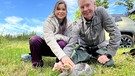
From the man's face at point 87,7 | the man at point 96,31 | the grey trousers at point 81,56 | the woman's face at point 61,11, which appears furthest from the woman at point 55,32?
the grey trousers at point 81,56

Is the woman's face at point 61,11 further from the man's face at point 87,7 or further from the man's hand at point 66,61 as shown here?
the man's hand at point 66,61

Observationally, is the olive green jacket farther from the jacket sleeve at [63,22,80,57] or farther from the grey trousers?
the grey trousers

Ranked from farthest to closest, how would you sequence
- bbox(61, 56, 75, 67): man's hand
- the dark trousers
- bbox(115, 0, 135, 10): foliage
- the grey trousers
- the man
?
1. bbox(115, 0, 135, 10): foliage
2. the grey trousers
3. the dark trousers
4. the man
5. bbox(61, 56, 75, 67): man's hand

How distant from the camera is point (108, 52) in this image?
4324 mm

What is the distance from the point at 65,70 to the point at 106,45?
147cm

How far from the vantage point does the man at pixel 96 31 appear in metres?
4.07

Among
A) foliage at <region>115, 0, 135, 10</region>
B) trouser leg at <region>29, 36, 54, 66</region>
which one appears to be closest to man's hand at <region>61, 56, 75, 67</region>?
trouser leg at <region>29, 36, 54, 66</region>

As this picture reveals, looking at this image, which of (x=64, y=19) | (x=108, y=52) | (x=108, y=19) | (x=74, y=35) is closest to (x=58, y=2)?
(x=64, y=19)

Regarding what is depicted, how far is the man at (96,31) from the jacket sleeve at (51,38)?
236 mm

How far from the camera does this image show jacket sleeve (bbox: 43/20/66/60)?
374cm

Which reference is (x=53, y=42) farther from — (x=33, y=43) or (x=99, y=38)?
(x=99, y=38)

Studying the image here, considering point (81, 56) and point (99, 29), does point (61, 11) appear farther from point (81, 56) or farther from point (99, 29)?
point (81, 56)

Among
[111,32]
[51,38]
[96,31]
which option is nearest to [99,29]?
[96,31]

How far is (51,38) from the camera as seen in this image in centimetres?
396
